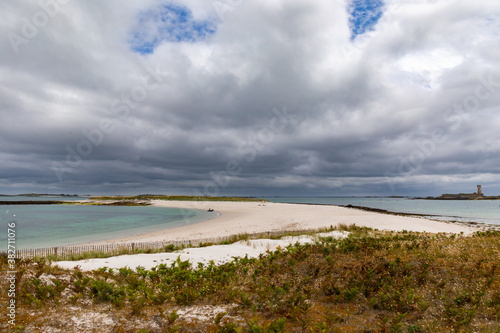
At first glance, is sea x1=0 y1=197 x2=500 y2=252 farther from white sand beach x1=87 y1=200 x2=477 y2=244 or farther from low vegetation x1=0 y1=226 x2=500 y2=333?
low vegetation x1=0 y1=226 x2=500 y2=333

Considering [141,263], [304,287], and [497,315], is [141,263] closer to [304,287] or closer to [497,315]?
[304,287]

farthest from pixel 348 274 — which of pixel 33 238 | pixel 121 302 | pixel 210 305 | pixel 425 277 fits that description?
pixel 33 238

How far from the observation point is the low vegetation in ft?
17.9

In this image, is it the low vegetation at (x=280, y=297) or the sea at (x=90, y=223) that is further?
the sea at (x=90, y=223)

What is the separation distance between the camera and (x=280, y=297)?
676 centimetres

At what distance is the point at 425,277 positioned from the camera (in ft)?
24.8

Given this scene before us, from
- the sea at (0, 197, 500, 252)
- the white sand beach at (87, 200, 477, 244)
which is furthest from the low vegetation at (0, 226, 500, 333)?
the white sand beach at (87, 200, 477, 244)

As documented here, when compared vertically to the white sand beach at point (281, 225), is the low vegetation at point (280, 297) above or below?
above

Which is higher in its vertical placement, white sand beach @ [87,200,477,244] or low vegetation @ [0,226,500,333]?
low vegetation @ [0,226,500,333]

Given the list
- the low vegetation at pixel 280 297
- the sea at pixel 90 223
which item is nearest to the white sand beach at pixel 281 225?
the sea at pixel 90 223

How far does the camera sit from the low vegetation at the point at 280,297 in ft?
17.9

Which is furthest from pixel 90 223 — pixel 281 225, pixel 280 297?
pixel 280 297

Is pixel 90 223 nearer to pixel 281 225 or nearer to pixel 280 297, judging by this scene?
pixel 281 225

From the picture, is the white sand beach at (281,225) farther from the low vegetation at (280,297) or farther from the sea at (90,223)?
the low vegetation at (280,297)
